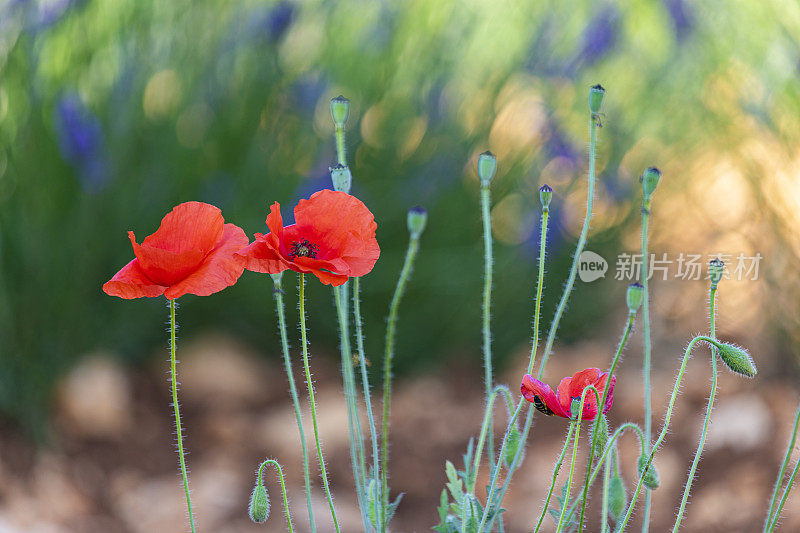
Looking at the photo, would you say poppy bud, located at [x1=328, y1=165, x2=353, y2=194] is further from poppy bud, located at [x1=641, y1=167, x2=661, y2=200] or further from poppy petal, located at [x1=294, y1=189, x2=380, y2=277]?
poppy bud, located at [x1=641, y1=167, x2=661, y2=200]

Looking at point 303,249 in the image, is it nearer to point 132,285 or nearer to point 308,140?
point 132,285

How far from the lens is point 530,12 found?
32.7 inches

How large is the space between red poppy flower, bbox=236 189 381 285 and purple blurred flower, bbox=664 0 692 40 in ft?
1.97

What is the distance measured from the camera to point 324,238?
1.12 feet

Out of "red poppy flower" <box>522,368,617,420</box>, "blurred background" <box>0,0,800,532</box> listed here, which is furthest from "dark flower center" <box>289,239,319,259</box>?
A: "blurred background" <box>0,0,800,532</box>

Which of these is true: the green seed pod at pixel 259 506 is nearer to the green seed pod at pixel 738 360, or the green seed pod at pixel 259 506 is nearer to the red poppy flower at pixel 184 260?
the red poppy flower at pixel 184 260

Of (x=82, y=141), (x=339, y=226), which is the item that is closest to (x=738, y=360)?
(x=339, y=226)

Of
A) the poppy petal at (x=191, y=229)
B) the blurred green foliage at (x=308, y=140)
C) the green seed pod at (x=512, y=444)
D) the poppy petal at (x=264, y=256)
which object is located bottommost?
the green seed pod at (x=512, y=444)

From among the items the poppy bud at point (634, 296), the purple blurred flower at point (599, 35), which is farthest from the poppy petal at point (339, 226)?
the purple blurred flower at point (599, 35)

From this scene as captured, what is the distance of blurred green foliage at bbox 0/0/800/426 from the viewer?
73 centimetres

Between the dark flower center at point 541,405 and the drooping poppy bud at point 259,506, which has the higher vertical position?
the dark flower center at point 541,405

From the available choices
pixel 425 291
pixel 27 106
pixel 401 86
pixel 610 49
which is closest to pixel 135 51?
pixel 27 106

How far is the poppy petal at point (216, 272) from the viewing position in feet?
1.00

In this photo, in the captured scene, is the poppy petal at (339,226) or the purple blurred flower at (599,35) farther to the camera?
the purple blurred flower at (599,35)
